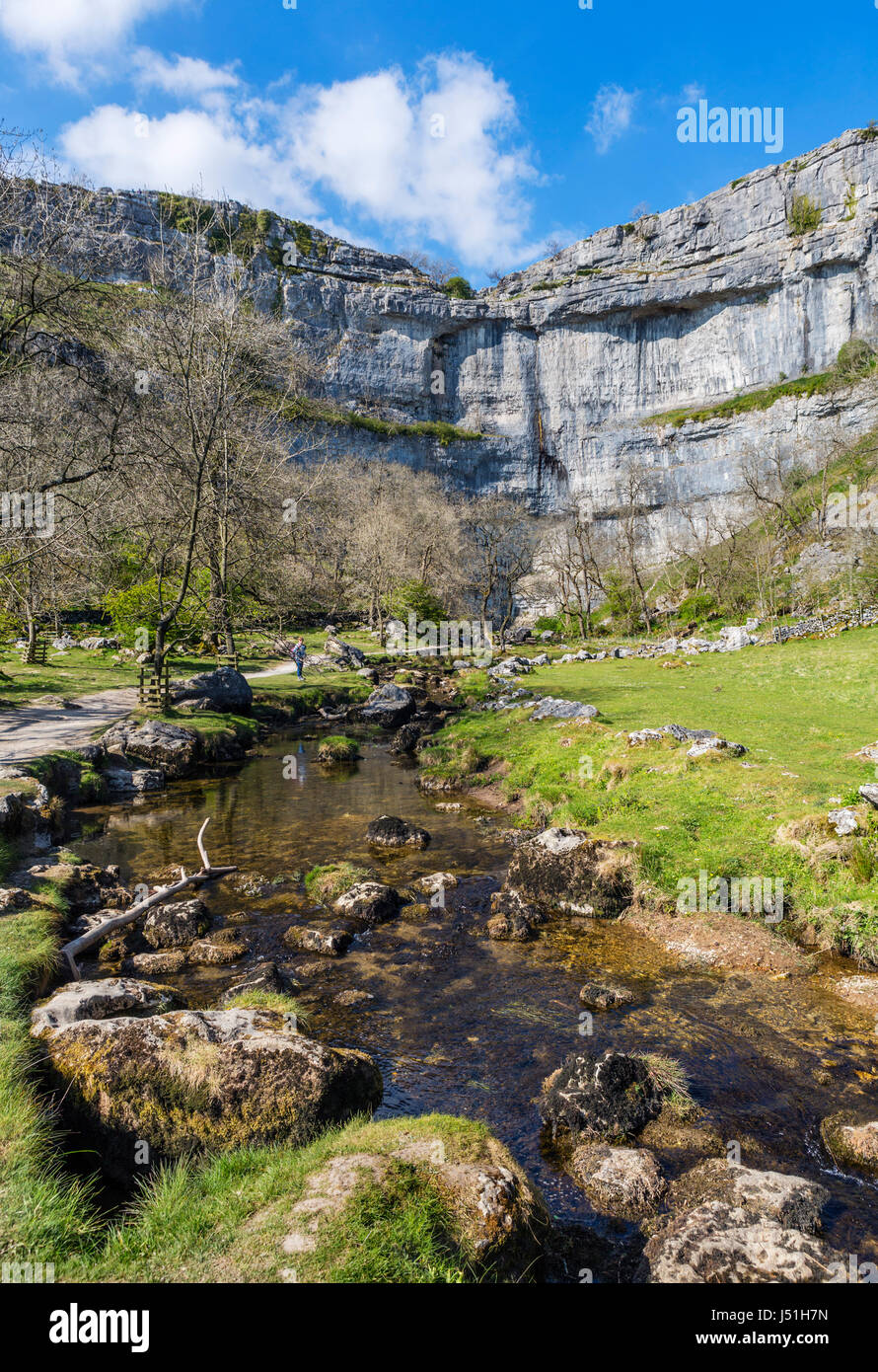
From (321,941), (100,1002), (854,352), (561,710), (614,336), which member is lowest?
(321,941)

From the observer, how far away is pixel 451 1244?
3803 mm

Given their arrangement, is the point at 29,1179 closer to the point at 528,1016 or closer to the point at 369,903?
the point at 528,1016

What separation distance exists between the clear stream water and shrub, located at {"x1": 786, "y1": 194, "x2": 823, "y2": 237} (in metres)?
100

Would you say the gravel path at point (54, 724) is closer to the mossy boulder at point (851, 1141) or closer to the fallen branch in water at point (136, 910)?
the fallen branch in water at point (136, 910)

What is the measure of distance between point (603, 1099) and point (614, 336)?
10584cm

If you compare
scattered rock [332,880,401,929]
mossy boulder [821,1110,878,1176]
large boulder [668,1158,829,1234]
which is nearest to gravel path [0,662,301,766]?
scattered rock [332,880,401,929]

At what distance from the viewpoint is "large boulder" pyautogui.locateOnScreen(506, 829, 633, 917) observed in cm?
1027

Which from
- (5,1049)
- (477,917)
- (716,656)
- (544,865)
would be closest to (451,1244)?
(5,1049)

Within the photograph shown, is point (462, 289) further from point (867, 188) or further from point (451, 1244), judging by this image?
point (451, 1244)

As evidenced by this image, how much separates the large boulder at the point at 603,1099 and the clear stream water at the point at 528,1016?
0.25 metres

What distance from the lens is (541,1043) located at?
6.92 m

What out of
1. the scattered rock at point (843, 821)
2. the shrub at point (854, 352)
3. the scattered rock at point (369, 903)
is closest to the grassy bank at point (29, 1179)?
the scattered rock at point (369, 903)

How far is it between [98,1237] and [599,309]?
356 ft

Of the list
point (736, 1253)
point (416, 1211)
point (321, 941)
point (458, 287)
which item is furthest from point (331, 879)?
point (458, 287)
